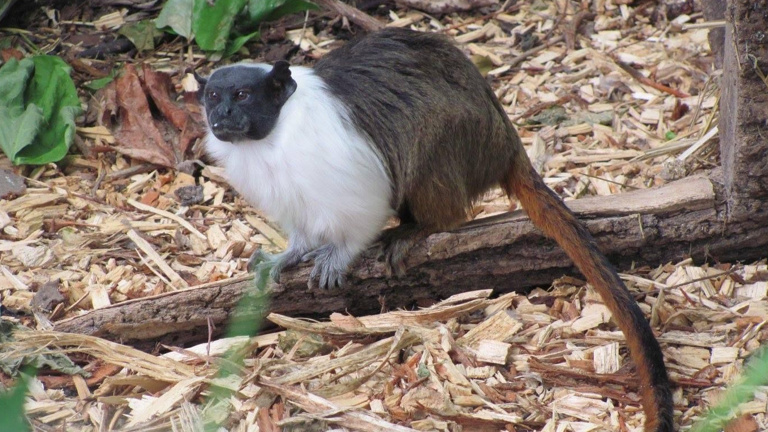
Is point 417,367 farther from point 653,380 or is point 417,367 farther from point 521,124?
point 521,124

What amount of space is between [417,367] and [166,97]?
9.87ft

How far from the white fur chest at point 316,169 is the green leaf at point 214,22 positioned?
7.21 feet

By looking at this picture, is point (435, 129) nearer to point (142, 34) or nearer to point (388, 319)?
point (388, 319)

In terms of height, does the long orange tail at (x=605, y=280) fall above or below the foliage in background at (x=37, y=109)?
above

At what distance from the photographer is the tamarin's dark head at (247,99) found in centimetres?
372

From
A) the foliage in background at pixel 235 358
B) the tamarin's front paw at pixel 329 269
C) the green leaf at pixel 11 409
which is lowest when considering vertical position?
the foliage in background at pixel 235 358

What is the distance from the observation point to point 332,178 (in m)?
3.74

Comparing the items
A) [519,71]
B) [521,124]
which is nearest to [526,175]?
[521,124]

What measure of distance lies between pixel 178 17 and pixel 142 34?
339 millimetres

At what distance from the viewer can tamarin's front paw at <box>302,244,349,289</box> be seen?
3.95 m

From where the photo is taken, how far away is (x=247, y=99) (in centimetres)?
373

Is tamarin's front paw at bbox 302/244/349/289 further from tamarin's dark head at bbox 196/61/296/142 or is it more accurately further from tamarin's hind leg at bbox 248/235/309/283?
tamarin's dark head at bbox 196/61/296/142

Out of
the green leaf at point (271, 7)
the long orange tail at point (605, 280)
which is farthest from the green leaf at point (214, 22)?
the long orange tail at point (605, 280)

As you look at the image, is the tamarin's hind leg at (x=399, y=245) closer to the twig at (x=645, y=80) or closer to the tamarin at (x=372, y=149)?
the tamarin at (x=372, y=149)
